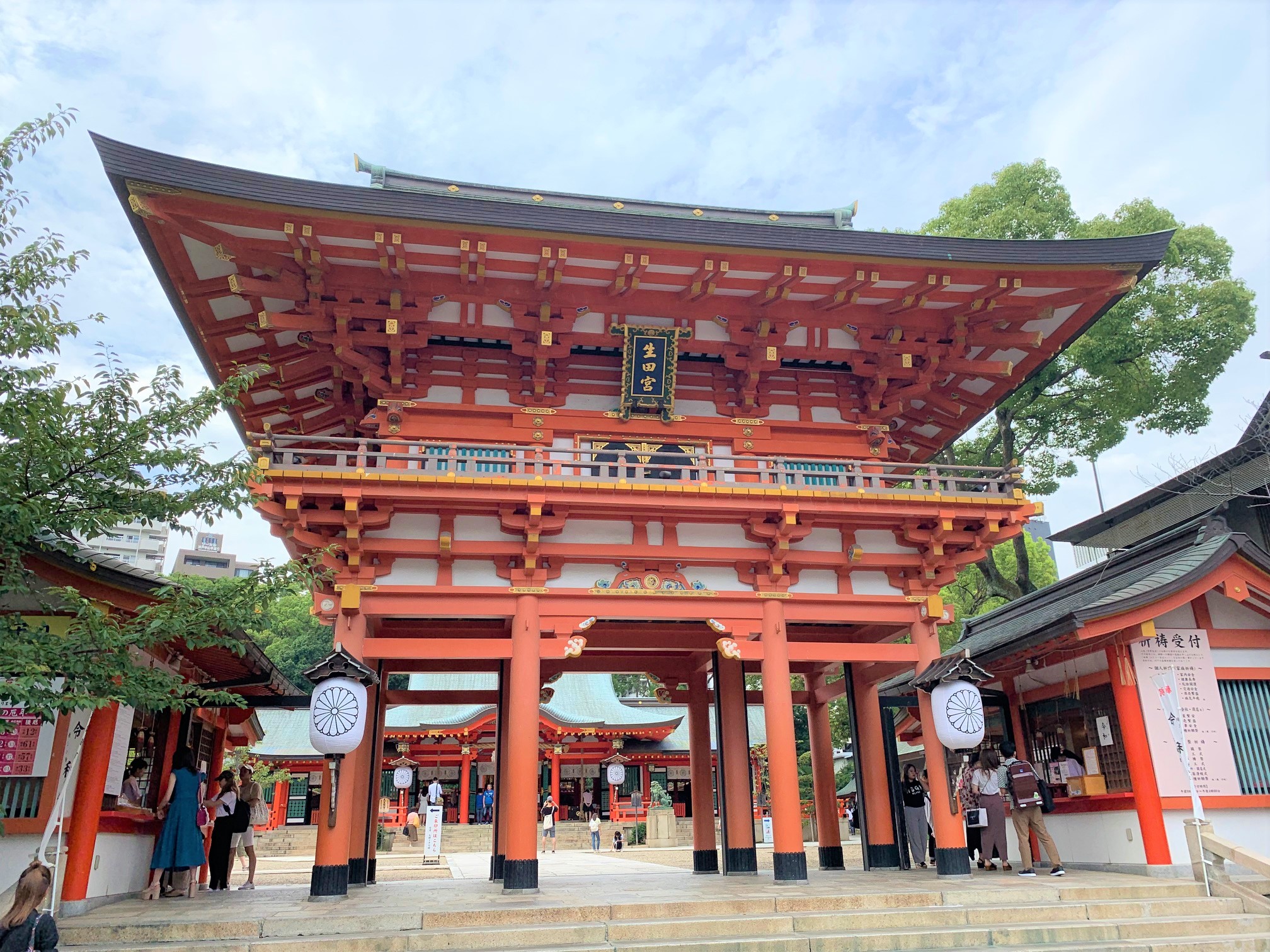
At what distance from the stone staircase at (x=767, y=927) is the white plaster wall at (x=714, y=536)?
14.5 feet

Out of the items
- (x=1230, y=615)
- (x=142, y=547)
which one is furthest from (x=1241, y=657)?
(x=142, y=547)

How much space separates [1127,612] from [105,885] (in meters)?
12.5

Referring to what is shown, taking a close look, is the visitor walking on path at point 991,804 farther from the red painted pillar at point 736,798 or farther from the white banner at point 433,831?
the white banner at point 433,831

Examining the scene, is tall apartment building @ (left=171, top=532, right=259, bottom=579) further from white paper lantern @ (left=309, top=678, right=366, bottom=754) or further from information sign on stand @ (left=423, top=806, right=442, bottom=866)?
white paper lantern @ (left=309, top=678, right=366, bottom=754)

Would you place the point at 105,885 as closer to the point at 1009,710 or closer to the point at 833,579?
the point at 833,579

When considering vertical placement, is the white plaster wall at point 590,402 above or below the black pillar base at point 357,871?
above

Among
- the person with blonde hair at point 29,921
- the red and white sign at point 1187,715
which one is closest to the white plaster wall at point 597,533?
the person with blonde hair at point 29,921

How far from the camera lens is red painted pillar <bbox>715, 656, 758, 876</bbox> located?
44.7ft

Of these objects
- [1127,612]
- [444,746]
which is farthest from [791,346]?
[444,746]

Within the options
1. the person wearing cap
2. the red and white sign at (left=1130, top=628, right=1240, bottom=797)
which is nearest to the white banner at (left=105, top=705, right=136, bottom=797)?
the person wearing cap

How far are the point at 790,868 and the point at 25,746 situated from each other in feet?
28.0

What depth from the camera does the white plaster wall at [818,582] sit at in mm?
12164

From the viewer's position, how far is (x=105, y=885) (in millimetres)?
9781

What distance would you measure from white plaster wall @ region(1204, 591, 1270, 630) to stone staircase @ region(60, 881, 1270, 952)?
3.94m
